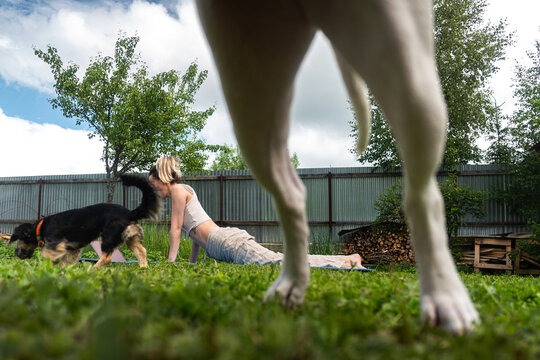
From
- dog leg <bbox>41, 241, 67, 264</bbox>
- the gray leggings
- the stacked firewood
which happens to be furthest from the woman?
the stacked firewood

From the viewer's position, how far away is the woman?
6250 millimetres

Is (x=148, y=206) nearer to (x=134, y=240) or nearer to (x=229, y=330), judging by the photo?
(x=134, y=240)

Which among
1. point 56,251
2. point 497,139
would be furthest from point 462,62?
point 56,251

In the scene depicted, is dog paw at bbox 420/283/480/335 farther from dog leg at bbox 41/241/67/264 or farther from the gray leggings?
dog leg at bbox 41/241/67/264

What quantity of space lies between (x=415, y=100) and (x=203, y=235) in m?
5.81

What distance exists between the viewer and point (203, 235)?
6.56 metres

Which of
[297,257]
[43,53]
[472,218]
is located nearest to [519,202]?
[472,218]

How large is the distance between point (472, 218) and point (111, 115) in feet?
43.4

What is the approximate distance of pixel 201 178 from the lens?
1485 centimetres

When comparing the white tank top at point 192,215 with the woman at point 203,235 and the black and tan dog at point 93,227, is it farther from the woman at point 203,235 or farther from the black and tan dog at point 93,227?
the black and tan dog at point 93,227

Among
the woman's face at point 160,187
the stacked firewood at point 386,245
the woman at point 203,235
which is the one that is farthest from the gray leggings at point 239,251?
the stacked firewood at point 386,245

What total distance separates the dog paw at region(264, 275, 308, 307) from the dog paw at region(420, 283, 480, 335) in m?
0.51

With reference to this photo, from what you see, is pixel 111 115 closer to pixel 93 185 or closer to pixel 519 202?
pixel 93 185

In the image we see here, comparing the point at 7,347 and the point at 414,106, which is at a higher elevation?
the point at 414,106
